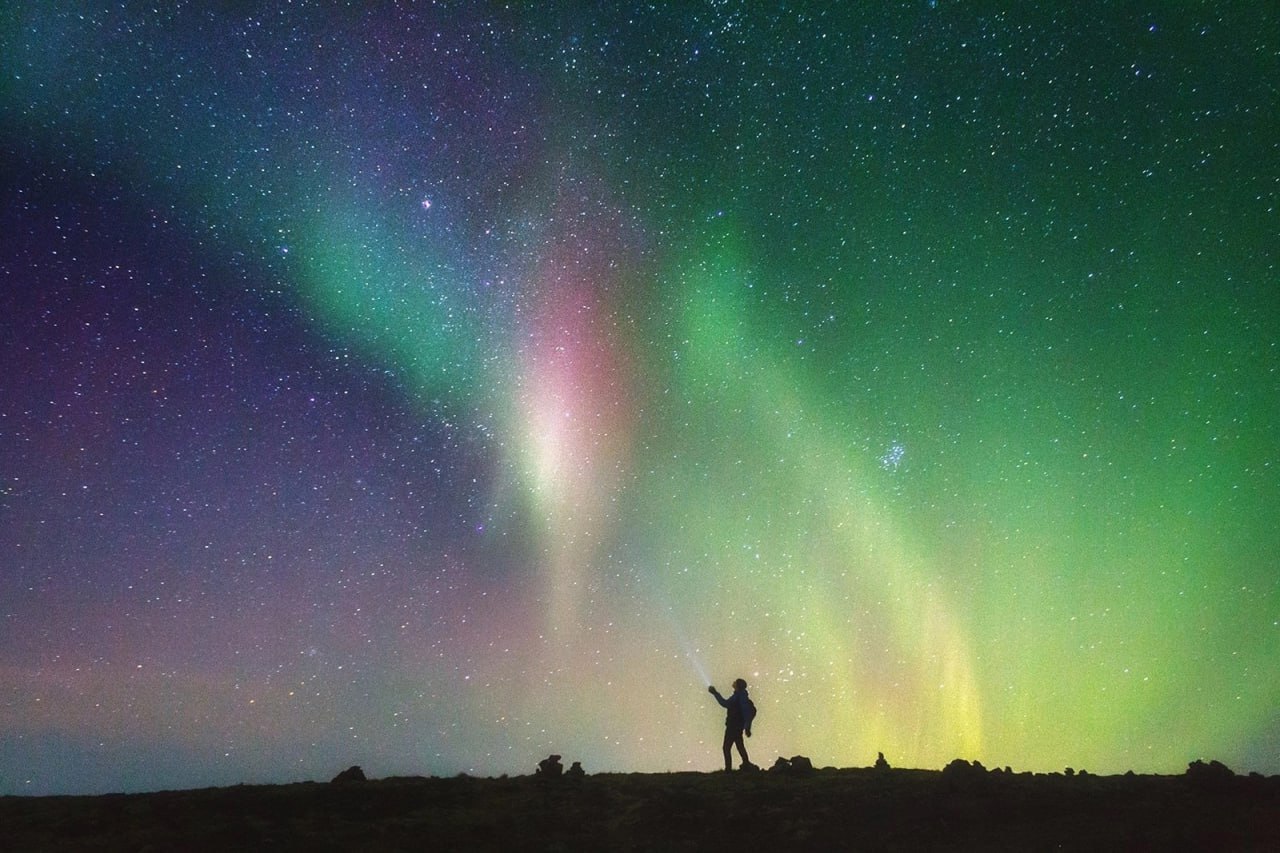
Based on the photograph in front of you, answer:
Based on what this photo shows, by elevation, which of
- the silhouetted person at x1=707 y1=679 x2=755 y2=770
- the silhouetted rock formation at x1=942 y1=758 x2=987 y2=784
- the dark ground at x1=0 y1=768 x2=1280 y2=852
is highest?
the silhouetted person at x1=707 y1=679 x2=755 y2=770

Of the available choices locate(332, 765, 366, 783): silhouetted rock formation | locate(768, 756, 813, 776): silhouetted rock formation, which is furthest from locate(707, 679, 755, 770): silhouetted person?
locate(332, 765, 366, 783): silhouetted rock formation

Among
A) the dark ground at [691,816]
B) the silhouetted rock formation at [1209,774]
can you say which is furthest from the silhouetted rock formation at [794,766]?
the silhouetted rock formation at [1209,774]

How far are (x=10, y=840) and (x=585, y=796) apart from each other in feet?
26.2

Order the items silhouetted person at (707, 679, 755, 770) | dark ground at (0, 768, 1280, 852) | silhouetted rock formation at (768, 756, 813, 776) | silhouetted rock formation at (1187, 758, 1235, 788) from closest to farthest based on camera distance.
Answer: dark ground at (0, 768, 1280, 852)
silhouetted rock formation at (1187, 758, 1235, 788)
silhouetted rock formation at (768, 756, 813, 776)
silhouetted person at (707, 679, 755, 770)

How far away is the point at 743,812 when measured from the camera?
1242 cm

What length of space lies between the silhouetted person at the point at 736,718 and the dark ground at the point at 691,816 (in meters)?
3.15

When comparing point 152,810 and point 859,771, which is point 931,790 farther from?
point 152,810

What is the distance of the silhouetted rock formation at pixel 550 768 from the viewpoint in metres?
14.6

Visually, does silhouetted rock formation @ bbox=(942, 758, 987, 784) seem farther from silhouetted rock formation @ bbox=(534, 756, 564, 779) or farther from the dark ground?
silhouetted rock formation @ bbox=(534, 756, 564, 779)

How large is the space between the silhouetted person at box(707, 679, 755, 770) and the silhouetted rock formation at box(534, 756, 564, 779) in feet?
12.1

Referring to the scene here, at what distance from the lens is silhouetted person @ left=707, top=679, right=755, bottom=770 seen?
56.2 ft

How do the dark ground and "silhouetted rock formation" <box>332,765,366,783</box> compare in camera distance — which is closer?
the dark ground

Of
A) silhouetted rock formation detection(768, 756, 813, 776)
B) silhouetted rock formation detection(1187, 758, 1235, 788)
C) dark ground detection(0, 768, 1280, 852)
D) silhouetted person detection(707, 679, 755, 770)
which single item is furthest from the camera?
silhouetted person detection(707, 679, 755, 770)

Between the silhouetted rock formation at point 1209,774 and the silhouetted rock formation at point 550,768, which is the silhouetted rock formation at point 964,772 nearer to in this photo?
the silhouetted rock formation at point 1209,774
